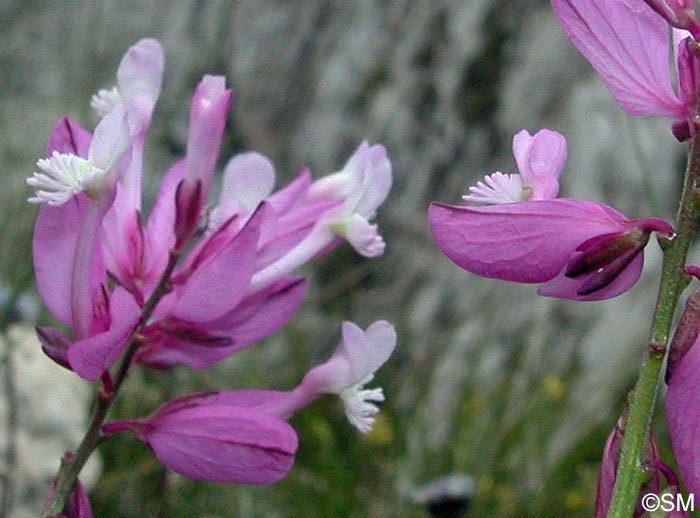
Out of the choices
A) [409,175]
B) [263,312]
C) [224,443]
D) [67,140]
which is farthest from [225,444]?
[409,175]

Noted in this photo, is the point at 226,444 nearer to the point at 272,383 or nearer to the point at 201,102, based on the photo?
the point at 201,102

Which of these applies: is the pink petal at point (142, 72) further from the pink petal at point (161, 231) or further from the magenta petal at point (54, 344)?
the magenta petal at point (54, 344)

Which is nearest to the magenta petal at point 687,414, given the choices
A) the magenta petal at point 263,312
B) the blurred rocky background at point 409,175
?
the magenta petal at point 263,312

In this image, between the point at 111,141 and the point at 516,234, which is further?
the point at 111,141

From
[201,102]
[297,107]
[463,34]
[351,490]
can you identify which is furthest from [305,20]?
[201,102]

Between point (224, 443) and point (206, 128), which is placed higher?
point (206, 128)

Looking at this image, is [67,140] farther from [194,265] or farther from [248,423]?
[248,423]
